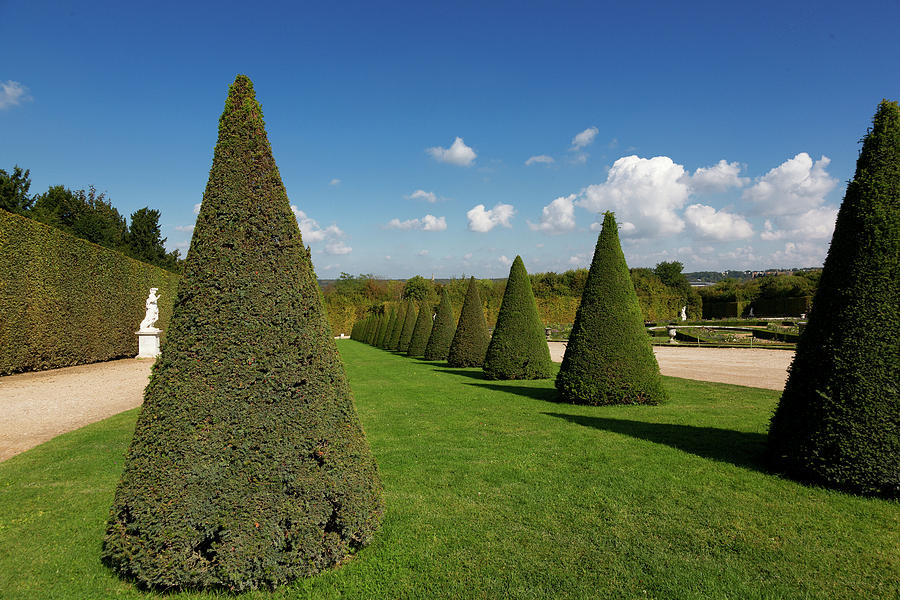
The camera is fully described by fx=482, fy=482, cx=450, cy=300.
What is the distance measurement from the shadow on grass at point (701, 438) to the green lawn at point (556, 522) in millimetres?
49

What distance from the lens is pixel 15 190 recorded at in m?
29.0

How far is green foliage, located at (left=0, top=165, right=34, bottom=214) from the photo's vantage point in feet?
91.6

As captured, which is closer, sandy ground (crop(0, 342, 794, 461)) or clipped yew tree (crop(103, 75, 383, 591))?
clipped yew tree (crop(103, 75, 383, 591))

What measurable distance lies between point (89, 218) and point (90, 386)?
27490 millimetres

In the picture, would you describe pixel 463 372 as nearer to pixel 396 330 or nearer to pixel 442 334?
pixel 442 334

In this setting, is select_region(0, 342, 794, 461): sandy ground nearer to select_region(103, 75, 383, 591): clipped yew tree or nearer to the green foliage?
select_region(103, 75, 383, 591): clipped yew tree

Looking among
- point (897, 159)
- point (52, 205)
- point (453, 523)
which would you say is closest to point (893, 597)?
point (453, 523)

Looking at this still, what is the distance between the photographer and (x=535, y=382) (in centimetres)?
1380

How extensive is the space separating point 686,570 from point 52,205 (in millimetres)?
45010

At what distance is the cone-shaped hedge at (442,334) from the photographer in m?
22.0

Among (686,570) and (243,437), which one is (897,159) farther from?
(243,437)

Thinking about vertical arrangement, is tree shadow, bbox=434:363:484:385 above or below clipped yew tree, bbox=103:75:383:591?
below

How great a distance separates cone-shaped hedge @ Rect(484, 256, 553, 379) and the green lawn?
6.23 metres

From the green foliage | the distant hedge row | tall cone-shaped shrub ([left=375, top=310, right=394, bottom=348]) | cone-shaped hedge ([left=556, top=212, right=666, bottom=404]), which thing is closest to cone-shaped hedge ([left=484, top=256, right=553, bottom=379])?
cone-shaped hedge ([left=556, top=212, right=666, bottom=404])
